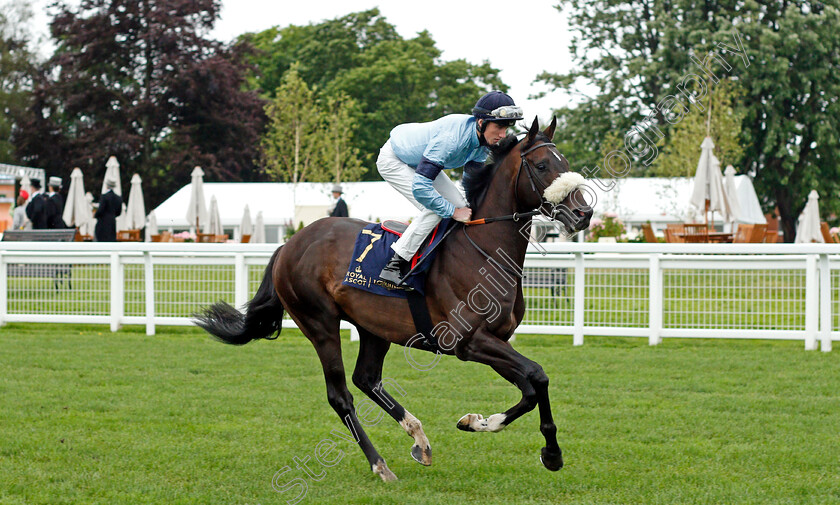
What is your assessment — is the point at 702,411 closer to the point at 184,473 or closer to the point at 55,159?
the point at 184,473

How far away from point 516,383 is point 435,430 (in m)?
1.44

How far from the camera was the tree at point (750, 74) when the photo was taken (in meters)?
32.8

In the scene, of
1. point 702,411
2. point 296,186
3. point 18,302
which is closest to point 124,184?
point 296,186

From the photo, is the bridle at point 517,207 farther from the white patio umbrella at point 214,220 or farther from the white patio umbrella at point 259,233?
the white patio umbrella at point 259,233

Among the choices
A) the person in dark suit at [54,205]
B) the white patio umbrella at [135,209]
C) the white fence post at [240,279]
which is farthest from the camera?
the white patio umbrella at [135,209]

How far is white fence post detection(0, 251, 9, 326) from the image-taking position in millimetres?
11719

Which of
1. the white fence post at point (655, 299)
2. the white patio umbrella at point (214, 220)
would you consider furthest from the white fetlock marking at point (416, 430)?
the white patio umbrella at point (214, 220)

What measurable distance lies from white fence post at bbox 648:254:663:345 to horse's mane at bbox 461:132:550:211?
5.19 metres

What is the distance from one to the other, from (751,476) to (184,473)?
3.06 m

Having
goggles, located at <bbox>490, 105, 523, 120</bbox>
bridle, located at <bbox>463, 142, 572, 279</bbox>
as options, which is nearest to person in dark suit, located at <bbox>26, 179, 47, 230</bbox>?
bridle, located at <bbox>463, 142, 572, 279</bbox>

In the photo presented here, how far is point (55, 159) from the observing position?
38.9m

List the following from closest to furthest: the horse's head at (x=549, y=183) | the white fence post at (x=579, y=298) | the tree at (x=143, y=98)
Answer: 1. the horse's head at (x=549, y=183)
2. the white fence post at (x=579, y=298)
3. the tree at (x=143, y=98)

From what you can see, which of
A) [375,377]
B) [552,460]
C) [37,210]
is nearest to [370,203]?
[37,210]

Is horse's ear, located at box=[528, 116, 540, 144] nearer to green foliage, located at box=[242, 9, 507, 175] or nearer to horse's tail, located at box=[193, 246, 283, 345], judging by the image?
horse's tail, located at box=[193, 246, 283, 345]
